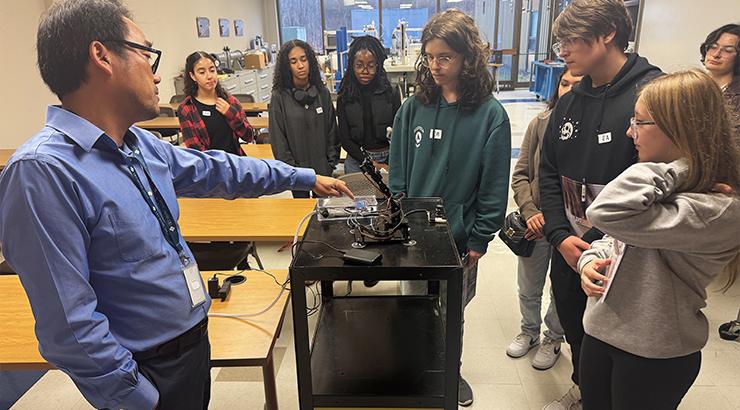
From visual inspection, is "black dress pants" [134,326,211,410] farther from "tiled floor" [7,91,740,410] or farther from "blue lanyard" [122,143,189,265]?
"tiled floor" [7,91,740,410]

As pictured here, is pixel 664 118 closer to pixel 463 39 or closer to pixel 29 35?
pixel 463 39

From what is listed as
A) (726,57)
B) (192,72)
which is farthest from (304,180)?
(726,57)

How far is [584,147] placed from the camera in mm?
1458

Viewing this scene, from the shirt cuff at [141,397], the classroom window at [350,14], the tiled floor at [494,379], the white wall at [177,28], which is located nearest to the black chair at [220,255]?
the tiled floor at [494,379]

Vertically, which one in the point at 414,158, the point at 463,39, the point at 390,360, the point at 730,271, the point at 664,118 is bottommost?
the point at 390,360

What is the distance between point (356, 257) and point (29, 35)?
446 centimetres

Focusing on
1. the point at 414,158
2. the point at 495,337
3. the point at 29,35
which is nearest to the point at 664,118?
the point at 414,158

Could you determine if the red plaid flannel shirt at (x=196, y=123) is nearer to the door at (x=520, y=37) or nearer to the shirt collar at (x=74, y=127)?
the shirt collar at (x=74, y=127)

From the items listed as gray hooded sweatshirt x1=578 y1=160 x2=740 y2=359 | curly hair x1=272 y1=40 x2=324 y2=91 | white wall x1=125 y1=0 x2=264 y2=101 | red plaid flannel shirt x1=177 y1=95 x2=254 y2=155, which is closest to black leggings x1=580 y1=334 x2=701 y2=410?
gray hooded sweatshirt x1=578 y1=160 x2=740 y2=359

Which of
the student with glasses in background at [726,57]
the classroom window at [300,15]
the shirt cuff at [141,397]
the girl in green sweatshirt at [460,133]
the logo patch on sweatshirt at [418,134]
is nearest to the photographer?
the shirt cuff at [141,397]

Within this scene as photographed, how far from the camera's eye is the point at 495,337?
237 cm

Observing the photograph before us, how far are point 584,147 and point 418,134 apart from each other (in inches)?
22.1

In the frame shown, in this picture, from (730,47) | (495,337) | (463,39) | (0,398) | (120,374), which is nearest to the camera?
(120,374)

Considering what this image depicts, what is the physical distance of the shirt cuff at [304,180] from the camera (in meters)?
1.48
